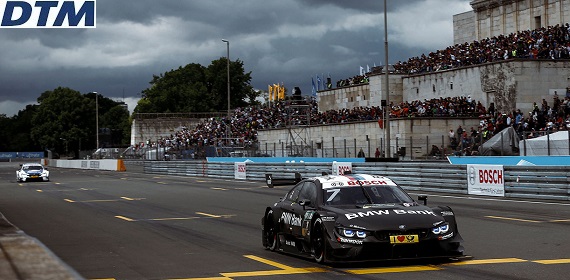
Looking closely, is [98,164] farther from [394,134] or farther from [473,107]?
[473,107]

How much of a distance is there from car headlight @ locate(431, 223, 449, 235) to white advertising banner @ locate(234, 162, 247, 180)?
39.5m

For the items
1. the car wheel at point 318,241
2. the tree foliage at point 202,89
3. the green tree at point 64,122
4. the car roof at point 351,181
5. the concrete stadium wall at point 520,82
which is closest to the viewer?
the car wheel at point 318,241

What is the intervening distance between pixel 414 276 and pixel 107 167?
273 ft

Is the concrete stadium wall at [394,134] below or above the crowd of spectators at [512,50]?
below

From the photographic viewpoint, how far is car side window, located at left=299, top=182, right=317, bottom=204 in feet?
43.9

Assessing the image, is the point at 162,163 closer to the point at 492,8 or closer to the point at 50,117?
the point at 492,8

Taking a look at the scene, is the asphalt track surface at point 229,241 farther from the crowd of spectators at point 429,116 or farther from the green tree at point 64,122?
the green tree at point 64,122

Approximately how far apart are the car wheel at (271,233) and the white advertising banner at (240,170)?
120 feet

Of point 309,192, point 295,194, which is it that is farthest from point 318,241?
point 295,194

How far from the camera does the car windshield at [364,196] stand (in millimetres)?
12992

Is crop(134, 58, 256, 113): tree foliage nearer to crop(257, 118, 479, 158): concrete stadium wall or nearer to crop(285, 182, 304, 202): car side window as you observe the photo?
crop(257, 118, 479, 158): concrete stadium wall

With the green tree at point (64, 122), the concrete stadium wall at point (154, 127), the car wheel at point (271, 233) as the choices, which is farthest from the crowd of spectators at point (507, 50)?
the green tree at point (64, 122)

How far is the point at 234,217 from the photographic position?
22203mm

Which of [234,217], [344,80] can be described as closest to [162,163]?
[344,80]
